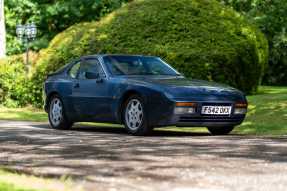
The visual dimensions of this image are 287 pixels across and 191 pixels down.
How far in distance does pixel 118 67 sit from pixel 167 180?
699cm

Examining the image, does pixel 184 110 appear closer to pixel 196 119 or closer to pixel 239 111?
pixel 196 119

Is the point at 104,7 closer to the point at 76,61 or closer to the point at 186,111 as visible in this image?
the point at 76,61

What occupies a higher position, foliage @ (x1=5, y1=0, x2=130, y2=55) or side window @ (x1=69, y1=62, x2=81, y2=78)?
foliage @ (x1=5, y1=0, x2=130, y2=55)

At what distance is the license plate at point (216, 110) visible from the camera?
12102 mm

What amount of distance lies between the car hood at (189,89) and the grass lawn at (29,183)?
5104mm

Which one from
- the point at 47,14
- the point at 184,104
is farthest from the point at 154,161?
the point at 47,14

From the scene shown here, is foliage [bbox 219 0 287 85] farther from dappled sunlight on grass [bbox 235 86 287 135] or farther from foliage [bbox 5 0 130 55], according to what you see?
dappled sunlight on grass [bbox 235 86 287 135]

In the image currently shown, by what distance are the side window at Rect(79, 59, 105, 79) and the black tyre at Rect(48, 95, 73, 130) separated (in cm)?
73

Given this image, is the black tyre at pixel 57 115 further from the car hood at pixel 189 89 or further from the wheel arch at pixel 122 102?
the car hood at pixel 189 89

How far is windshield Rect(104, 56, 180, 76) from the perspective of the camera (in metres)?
13.5

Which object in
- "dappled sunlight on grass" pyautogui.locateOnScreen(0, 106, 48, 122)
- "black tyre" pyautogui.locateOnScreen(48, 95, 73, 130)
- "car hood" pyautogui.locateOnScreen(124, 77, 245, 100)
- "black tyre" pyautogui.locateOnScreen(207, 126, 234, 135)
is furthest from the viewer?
"dappled sunlight on grass" pyautogui.locateOnScreen(0, 106, 48, 122)

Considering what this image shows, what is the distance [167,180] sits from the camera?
6762 mm

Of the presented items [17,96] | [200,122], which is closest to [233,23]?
[17,96]

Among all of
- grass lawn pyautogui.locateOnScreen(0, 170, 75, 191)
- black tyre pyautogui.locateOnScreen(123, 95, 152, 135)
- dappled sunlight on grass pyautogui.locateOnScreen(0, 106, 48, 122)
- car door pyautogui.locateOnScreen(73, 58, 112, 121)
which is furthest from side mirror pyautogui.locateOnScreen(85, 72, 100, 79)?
grass lawn pyautogui.locateOnScreen(0, 170, 75, 191)
